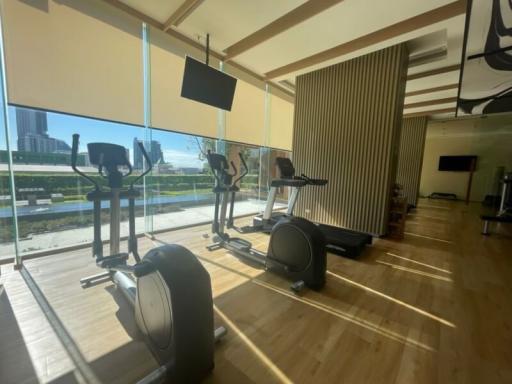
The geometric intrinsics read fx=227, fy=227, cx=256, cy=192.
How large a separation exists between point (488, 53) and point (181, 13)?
169 inches

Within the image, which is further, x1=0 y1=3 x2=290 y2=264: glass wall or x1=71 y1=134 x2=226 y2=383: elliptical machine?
x1=0 y1=3 x2=290 y2=264: glass wall

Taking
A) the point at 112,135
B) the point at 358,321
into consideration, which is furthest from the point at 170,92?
the point at 358,321

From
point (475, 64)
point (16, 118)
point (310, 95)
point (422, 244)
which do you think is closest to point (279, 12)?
point (310, 95)

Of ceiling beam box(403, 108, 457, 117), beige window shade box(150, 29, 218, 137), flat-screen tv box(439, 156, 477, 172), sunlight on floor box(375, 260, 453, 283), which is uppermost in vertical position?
ceiling beam box(403, 108, 457, 117)

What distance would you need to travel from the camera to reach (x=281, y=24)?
10.9ft

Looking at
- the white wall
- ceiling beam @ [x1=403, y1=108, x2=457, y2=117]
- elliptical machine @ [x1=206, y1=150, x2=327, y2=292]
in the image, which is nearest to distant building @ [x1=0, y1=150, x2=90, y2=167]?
elliptical machine @ [x1=206, y1=150, x2=327, y2=292]

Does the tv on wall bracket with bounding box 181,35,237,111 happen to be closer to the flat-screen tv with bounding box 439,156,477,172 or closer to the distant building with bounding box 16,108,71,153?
the distant building with bounding box 16,108,71,153

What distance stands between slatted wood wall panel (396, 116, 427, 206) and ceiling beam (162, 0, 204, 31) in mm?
7748

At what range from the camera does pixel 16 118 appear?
2.57 metres

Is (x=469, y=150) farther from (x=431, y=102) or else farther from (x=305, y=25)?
(x=305, y=25)

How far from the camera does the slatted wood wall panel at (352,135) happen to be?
13.4 ft

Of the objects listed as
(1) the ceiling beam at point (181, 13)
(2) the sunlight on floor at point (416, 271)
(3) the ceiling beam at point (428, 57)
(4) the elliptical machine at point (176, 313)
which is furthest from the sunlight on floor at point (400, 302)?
(3) the ceiling beam at point (428, 57)

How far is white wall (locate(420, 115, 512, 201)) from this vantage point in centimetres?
923

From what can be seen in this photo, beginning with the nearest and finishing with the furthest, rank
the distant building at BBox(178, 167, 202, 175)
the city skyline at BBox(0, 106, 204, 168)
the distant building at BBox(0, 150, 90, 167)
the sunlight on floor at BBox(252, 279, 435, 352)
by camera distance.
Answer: the sunlight on floor at BBox(252, 279, 435, 352) → the distant building at BBox(0, 150, 90, 167) → the city skyline at BBox(0, 106, 204, 168) → the distant building at BBox(178, 167, 202, 175)
